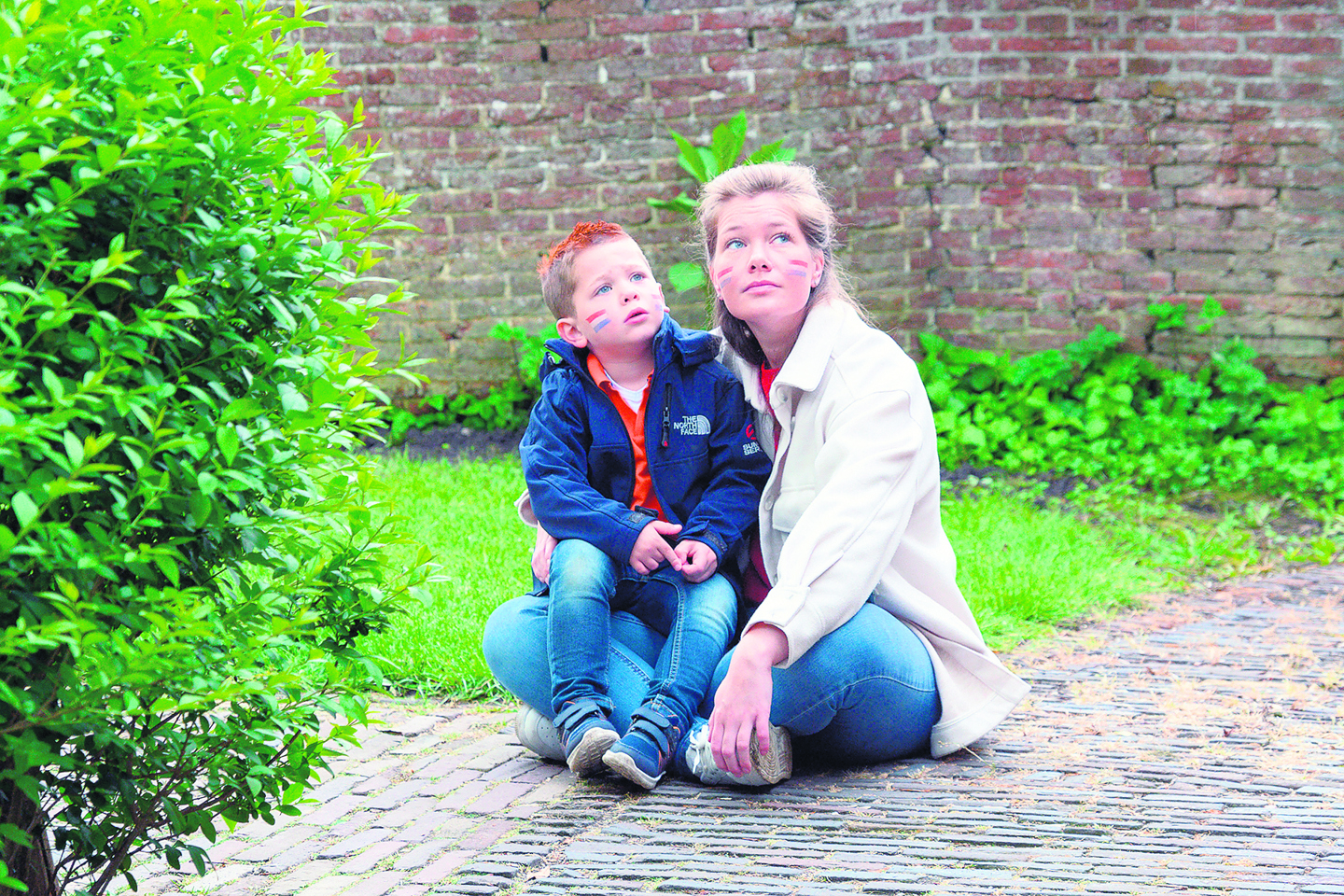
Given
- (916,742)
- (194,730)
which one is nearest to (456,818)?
(194,730)

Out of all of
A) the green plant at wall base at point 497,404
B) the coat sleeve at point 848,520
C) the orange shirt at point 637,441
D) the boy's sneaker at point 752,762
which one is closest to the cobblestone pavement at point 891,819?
the boy's sneaker at point 752,762

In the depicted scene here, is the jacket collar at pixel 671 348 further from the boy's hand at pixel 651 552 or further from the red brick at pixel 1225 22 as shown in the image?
the red brick at pixel 1225 22

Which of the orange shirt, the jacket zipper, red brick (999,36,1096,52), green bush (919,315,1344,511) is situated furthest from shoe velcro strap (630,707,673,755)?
red brick (999,36,1096,52)

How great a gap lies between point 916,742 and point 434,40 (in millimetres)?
6247

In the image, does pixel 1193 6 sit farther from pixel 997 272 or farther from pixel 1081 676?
pixel 1081 676

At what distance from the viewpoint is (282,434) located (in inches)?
71.6

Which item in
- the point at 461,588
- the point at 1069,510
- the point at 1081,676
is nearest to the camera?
the point at 1081,676

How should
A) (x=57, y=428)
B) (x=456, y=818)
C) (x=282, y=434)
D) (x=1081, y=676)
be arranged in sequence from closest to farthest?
(x=57, y=428), (x=282, y=434), (x=456, y=818), (x=1081, y=676)

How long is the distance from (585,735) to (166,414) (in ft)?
4.47

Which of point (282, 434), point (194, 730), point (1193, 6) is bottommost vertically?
point (194, 730)

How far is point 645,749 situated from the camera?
108 inches

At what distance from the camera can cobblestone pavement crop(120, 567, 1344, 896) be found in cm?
229

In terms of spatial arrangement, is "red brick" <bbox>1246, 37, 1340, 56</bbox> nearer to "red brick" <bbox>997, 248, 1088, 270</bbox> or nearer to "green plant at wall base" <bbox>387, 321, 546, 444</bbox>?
"red brick" <bbox>997, 248, 1088, 270</bbox>

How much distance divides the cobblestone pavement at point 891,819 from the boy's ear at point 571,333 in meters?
1.10
